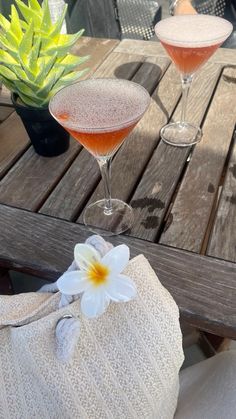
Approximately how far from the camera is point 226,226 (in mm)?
684

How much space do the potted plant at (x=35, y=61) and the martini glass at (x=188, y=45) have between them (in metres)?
0.22

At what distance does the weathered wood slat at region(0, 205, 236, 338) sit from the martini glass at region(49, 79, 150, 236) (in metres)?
0.05

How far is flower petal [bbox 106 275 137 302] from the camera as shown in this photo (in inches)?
15.6

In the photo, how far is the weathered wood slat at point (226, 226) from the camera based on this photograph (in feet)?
2.11

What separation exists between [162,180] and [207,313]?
1.02ft

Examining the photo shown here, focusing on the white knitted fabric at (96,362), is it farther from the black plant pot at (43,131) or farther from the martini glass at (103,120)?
the black plant pot at (43,131)

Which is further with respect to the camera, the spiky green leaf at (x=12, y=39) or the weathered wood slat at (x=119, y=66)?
the weathered wood slat at (x=119, y=66)

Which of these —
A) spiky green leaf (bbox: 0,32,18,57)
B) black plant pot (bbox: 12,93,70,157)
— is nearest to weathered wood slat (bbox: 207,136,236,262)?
black plant pot (bbox: 12,93,70,157)

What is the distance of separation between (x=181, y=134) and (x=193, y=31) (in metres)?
0.24

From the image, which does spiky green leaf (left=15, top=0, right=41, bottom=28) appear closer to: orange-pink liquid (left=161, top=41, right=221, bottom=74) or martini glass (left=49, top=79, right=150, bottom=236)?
martini glass (left=49, top=79, right=150, bottom=236)

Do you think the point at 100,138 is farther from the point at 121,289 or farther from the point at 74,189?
the point at 121,289

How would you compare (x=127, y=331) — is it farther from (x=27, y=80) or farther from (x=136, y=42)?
(x=136, y=42)

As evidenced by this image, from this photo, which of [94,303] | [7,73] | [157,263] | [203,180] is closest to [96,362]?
[94,303]

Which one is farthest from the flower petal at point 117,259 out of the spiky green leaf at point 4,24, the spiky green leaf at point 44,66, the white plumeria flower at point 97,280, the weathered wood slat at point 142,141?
the spiky green leaf at point 4,24
